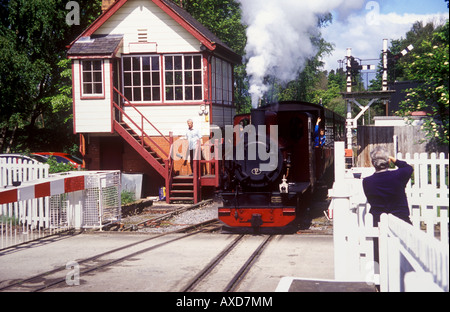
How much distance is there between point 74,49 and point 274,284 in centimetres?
1486

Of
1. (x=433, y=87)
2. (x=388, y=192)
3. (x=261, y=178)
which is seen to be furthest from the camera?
(x=433, y=87)

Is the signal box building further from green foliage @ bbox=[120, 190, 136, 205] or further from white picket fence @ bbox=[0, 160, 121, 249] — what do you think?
white picket fence @ bbox=[0, 160, 121, 249]

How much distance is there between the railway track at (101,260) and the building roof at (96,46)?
917 centimetres

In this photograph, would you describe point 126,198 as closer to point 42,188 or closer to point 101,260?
point 42,188

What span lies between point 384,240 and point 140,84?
16.8 metres

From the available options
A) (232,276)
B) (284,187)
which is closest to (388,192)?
(232,276)

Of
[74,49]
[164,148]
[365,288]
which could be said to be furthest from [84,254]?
[74,49]

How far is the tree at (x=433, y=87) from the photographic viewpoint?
11.7 m

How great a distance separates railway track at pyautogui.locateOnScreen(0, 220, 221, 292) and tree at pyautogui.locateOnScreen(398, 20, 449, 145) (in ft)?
18.3

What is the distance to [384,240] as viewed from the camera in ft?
14.0

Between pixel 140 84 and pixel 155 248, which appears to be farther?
pixel 140 84

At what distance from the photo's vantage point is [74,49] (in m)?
19.7

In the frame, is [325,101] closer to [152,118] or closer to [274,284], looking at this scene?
[152,118]

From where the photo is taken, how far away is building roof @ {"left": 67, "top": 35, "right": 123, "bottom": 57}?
19.4 m
